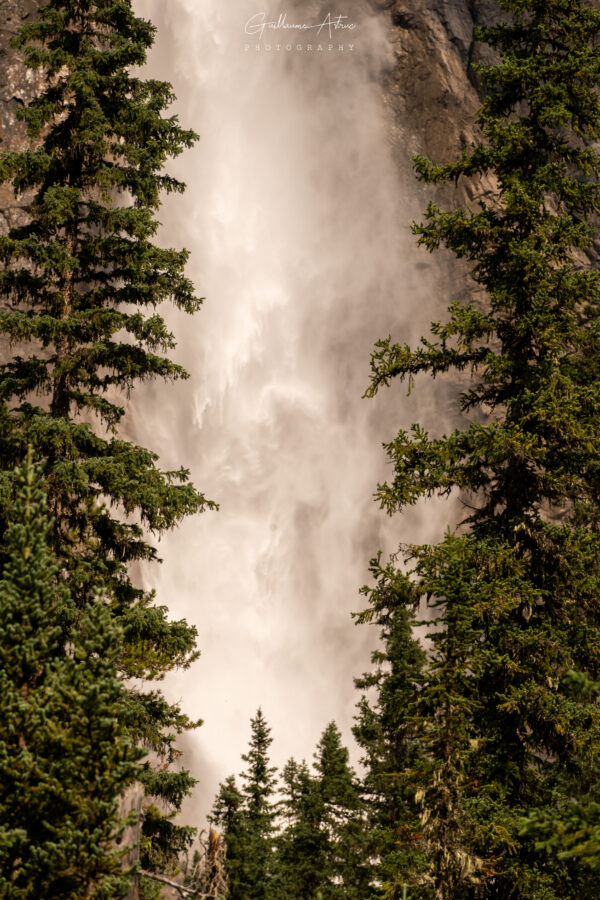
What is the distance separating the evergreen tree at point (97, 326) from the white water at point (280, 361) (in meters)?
34.1

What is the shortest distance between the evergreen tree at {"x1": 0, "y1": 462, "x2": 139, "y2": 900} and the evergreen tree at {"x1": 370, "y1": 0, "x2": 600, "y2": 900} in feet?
9.86

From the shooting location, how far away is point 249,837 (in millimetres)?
20469

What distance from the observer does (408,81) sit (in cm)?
5622

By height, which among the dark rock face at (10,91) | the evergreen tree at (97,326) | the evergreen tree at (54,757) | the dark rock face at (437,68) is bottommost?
the evergreen tree at (54,757)

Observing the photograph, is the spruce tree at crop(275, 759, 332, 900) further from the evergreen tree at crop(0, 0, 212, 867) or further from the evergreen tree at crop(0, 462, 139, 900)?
the evergreen tree at crop(0, 462, 139, 900)

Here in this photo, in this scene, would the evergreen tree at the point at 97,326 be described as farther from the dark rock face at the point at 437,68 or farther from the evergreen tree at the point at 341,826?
the dark rock face at the point at 437,68

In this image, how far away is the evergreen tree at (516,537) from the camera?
7578 millimetres

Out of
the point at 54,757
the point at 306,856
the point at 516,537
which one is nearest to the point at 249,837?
the point at 306,856

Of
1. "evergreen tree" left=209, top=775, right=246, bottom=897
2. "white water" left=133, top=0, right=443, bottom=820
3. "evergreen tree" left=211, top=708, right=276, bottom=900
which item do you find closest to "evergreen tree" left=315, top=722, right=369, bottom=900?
"evergreen tree" left=211, top=708, right=276, bottom=900

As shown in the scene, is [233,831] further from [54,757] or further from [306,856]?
[54,757]

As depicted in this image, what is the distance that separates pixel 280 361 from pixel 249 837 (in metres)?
39.3

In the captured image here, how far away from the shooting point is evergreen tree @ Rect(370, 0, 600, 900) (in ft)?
24.9

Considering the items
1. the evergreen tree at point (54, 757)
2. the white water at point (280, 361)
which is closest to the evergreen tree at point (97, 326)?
the evergreen tree at point (54, 757)

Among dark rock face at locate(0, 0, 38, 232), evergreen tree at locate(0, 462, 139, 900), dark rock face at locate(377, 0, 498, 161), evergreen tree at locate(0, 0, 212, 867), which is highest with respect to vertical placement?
dark rock face at locate(377, 0, 498, 161)
